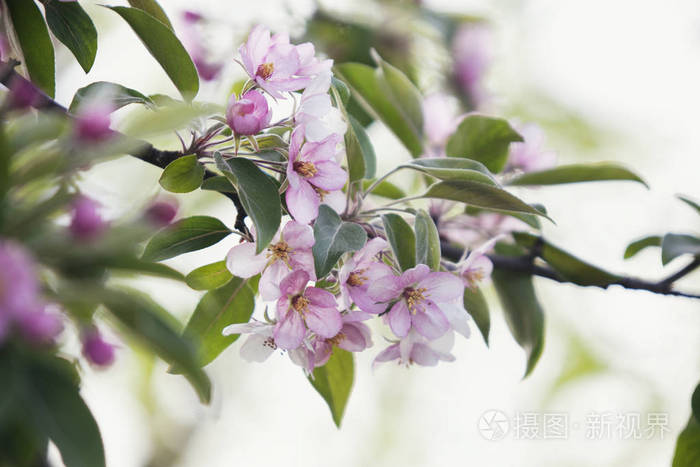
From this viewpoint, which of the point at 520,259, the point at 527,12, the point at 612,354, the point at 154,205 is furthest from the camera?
the point at 612,354

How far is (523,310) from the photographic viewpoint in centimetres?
107

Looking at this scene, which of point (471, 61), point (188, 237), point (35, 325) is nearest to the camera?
point (35, 325)

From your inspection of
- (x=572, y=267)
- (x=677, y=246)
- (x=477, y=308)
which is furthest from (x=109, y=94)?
(x=677, y=246)

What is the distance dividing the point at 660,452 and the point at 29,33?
4700mm

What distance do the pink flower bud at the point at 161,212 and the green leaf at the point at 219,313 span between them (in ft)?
0.93

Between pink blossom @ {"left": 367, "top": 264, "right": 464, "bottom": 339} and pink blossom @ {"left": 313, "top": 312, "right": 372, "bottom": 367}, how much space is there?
4cm

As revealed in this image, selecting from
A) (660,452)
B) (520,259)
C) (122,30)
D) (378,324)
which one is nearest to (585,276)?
(520,259)

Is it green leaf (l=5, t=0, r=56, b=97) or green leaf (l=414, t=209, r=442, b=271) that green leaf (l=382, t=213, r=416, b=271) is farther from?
green leaf (l=5, t=0, r=56, b=97)

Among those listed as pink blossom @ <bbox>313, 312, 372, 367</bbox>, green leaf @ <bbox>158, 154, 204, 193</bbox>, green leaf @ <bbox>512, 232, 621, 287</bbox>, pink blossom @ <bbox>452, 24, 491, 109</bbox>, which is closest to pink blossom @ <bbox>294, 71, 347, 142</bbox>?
green leaf @ <bbox>158, 154, 204, 193</bbox>

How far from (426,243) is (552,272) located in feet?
1.26

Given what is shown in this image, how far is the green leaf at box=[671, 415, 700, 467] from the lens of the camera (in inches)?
40.8

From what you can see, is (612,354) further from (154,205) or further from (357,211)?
(154,205)

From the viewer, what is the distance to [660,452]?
171 inches

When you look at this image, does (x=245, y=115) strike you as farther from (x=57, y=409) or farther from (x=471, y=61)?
(x=471, y=61)
